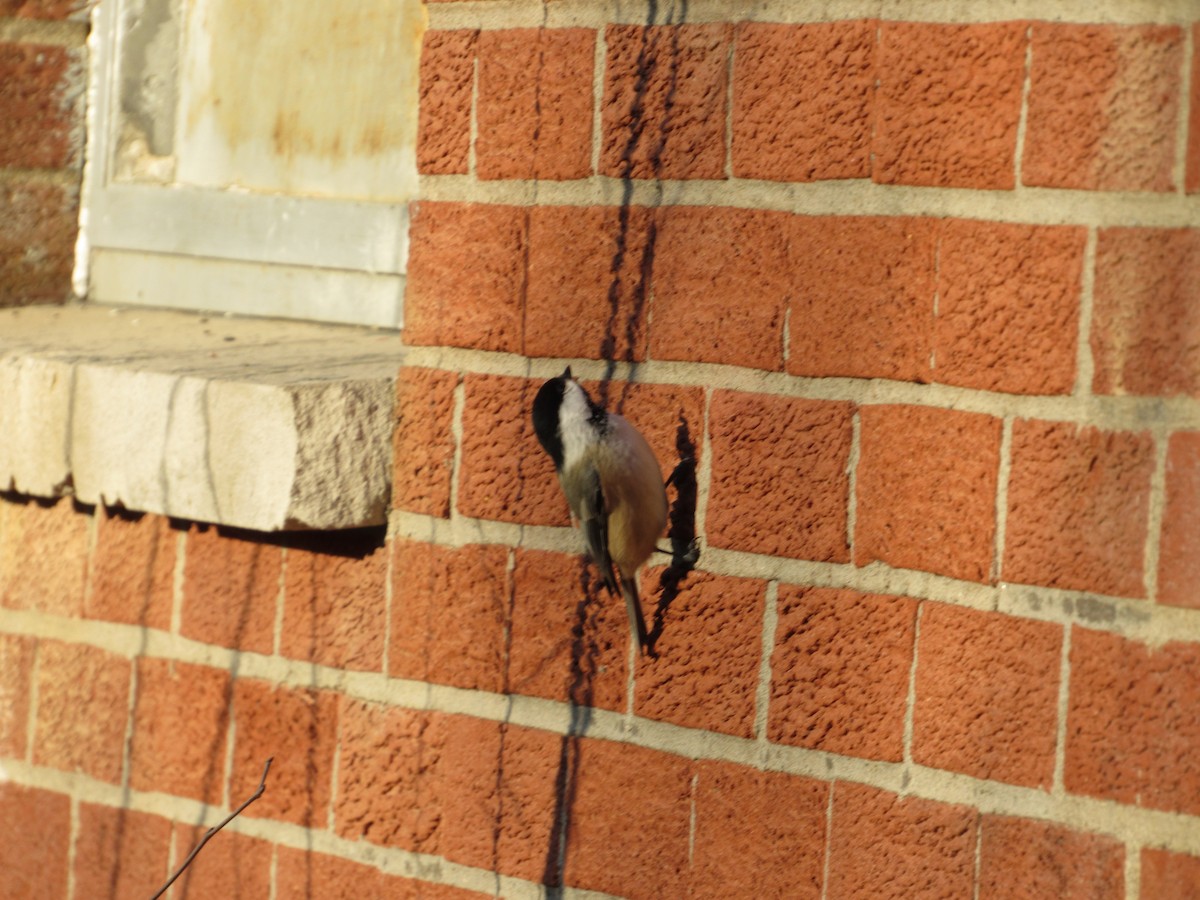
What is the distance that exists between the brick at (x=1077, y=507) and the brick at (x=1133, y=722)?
7 centimetres

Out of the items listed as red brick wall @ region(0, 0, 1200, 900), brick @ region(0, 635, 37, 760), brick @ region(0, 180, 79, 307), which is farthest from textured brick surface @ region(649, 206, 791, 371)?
brick @ region(0, 180, 79, 307)

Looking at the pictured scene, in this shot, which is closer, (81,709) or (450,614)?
(450,614)

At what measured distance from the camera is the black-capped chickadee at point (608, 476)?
1.93 meters

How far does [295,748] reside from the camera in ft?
7.61

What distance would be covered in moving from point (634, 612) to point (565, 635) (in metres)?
0.13

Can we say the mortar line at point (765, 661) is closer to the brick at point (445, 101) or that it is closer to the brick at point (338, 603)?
the brick at point (338, 603)

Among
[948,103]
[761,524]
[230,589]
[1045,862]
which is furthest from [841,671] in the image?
[230,589]

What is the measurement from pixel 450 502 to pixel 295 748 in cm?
49

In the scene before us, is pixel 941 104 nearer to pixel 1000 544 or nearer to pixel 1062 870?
pixel 1000 544

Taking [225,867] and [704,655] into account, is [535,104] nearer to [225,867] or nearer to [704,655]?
[704,655]

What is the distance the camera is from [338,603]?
2.29 meters

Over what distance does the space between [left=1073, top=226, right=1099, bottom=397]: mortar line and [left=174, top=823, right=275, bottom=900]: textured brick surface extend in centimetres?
144

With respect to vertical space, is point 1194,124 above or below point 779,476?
above

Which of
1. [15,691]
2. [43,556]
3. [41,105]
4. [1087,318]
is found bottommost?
[15,691]
